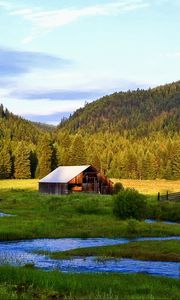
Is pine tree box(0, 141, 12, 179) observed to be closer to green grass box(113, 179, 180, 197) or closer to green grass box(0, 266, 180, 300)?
green grass box(113, 179, 180, 197)

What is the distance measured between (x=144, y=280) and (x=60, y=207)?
48476mm

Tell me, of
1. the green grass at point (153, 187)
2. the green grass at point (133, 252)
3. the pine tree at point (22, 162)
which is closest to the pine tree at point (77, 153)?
the pine tree at point (22, 162)

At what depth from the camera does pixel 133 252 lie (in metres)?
37.5

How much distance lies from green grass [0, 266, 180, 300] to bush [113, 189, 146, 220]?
1175 inches

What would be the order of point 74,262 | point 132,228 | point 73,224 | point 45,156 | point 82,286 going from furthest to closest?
1. point 45,156
2. point 73,224
3. point 132,228
4. point 74,262
5. point 82,286

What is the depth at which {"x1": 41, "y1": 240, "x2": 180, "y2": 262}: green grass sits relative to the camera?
118 feet

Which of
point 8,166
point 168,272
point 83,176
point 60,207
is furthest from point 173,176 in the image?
point 168,272

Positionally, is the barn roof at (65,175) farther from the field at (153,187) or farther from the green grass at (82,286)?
the green grass at (82,286)

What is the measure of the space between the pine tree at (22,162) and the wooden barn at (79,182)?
5673 cm

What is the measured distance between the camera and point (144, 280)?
25609mm

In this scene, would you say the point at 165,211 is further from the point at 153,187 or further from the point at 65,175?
the point at 153,187

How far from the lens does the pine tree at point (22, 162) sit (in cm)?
17096

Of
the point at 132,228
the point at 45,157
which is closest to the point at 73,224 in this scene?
the point at 132,228

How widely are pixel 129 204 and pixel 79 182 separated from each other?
56707mm
